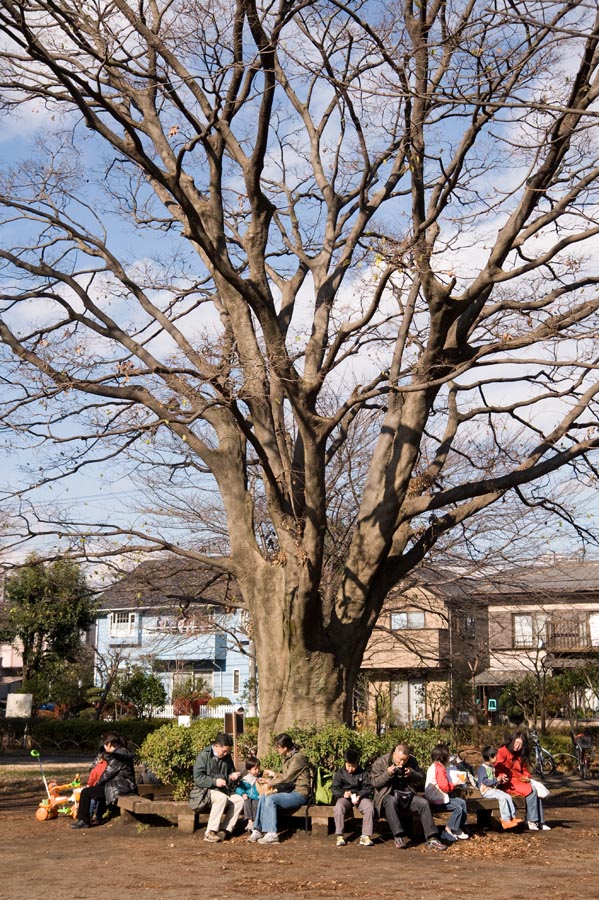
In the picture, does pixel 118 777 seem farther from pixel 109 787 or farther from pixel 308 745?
pixel 308 745

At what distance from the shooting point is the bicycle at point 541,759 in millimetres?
20906

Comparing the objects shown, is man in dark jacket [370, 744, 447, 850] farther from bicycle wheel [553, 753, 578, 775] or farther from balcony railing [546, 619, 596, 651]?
balcony railing [546, 619, 596, 651]

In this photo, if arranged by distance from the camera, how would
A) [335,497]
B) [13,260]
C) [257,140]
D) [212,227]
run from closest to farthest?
[257,140], [212,227], [13,260], [335,497]

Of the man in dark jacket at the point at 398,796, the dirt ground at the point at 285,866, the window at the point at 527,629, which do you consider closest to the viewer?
the dirt ground at the point at 285,866

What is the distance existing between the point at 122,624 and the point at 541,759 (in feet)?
103

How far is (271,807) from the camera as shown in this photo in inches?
416

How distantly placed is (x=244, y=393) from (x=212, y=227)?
2317 millimetres

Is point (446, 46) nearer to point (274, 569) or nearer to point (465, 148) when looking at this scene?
point (465, 148)

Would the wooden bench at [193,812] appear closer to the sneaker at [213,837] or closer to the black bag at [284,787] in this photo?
the black bag at [284,787]

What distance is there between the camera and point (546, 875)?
28.2ft

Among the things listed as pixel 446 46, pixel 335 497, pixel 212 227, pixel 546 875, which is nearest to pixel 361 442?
pixel 335 497

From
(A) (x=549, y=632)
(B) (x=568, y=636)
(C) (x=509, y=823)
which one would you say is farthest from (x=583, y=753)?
(B) (x=568, y=636)

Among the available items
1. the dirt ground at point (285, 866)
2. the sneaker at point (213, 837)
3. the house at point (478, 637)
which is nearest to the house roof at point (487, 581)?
the house at point (478, 637)

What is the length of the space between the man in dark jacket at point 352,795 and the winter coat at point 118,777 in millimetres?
2670
